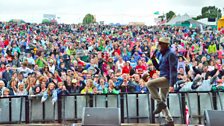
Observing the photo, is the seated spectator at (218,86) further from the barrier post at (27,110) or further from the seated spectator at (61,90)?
the barrier post at (27,110)

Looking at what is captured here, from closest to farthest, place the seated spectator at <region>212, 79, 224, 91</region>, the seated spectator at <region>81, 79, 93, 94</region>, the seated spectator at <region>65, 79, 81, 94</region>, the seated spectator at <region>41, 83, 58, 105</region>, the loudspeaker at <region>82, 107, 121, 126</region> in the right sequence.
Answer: the loudspeaker at <region>82, 107, 121, 126</region>
the seated spectator at <region>41, 83, 58, 105</region>
the seated spectator at <region>212, 79, 224, 91</region>
the seated spectator at <region>81, 79, 93, 94</region>
the seated spectator at <region>65, 79, 81, 94</region>

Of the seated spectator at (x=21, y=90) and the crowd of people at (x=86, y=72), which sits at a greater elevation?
the crowd of people at (x=86, y=72)

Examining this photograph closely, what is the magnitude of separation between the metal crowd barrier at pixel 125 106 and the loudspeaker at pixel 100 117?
7.92 feet

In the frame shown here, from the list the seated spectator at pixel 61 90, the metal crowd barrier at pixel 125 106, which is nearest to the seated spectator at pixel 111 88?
the metal crowd barrier at pixel 125 106

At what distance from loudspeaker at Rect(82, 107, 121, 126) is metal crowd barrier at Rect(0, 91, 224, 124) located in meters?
2.41

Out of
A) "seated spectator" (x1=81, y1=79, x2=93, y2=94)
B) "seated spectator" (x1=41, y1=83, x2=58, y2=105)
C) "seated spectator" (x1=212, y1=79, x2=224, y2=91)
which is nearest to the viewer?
"seated spectator" (x1=41, y1=83, x2=58, y2=105)

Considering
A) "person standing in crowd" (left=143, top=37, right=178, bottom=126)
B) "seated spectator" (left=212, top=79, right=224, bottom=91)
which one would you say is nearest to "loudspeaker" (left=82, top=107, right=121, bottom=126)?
"person standing in crowd" (left=143, top=37, right=178, bottom=126)

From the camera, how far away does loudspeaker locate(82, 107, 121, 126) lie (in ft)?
22.9

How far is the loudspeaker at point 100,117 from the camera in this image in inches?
275

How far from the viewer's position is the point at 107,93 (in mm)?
9656

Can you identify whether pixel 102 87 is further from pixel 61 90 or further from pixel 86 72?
pixel 86 72

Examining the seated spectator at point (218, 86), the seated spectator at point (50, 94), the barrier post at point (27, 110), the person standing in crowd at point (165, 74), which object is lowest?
the barrier post at point (27, 110)

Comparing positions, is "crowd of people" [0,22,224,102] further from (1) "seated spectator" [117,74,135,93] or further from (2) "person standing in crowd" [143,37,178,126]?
(2) "person standing in crowd" [143,37,178,126]

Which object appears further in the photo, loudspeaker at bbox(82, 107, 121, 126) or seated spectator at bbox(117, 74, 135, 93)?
seated spectator at bbox(117, 74, 135, 93)
